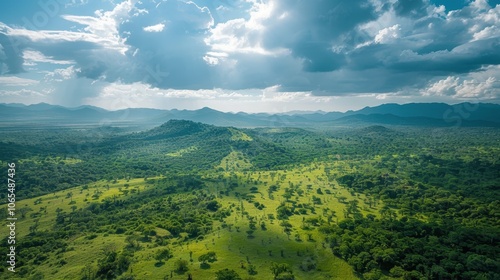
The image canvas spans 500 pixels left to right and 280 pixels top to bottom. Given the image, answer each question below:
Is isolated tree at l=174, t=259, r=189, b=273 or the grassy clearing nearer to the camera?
isolated tree at l=174, t=259, r=189, b=273

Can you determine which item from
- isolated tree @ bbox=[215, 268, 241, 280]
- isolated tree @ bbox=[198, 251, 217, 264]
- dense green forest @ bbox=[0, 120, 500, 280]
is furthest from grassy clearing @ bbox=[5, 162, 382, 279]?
isolated tree @ bbox=[215, 268, 241, 280]

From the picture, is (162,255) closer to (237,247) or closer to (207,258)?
(207,258)

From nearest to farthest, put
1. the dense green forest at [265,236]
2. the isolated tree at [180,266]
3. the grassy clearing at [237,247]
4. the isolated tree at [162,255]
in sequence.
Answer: the isolated tree at [180,266]
the dense green forest at [265,236]
the grassy clearing at [237,247]
the isolated tree at [162,255]

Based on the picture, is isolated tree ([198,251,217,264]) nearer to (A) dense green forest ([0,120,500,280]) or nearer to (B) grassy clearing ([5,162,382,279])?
(A) dense green forest ([0,120,500,280])

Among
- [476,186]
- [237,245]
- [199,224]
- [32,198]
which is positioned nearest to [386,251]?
[237,245]

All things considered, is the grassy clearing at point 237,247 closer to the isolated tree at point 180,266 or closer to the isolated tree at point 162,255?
the isolated tree at point 180,266

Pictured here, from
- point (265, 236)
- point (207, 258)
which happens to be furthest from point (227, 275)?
point (265, 236)

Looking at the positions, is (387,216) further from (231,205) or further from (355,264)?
(231,205)

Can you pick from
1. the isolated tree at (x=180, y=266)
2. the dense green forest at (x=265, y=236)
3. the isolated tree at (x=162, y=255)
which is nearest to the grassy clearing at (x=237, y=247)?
the dense green forest at (x=265, y=236)

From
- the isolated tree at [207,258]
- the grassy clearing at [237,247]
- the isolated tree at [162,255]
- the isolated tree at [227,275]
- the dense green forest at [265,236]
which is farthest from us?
the isolated tree at [162,255]

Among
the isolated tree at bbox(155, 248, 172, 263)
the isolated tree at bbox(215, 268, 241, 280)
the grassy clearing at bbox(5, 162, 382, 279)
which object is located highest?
the isolated tree at bbox(215, 268, 241, 280)

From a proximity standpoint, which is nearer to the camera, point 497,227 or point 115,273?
point 115,273
